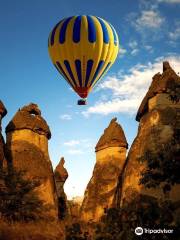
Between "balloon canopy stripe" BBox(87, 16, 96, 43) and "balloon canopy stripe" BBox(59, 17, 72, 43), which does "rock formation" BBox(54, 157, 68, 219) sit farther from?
"balloon canopy stripe" BBox(87, 16, 96, 43)

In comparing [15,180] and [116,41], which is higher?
[116,41]

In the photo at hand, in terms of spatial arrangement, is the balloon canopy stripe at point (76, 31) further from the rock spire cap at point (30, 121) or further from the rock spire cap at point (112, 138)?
the rock spire cap at point (112, 138)

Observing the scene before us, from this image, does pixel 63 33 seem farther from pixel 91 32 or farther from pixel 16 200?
pixel 16 200

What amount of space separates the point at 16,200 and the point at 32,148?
1126cm

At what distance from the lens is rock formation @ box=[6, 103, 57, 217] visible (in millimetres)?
31781

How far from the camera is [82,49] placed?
79.6 ft

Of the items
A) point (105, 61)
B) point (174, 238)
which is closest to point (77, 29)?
point (105, 61)

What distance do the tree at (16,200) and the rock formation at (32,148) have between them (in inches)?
218

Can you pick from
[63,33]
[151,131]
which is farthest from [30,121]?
[63,33]

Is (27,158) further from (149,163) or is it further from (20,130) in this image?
(149,163)

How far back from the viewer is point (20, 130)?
114 ft

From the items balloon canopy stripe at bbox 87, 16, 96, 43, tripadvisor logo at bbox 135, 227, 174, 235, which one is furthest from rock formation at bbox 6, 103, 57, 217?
tripadvisor logo at bbox 135, 227, 174, 235

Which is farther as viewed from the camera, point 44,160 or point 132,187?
Result: point 44,160

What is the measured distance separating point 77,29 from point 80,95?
3.92 meters
